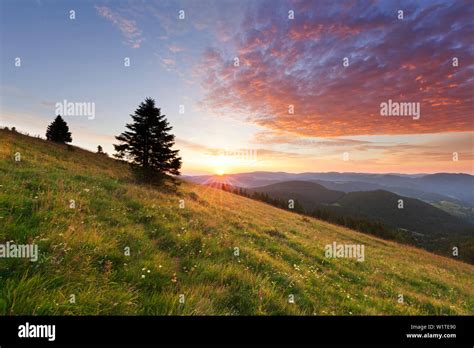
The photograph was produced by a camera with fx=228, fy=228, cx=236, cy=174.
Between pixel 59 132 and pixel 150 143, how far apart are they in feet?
92.6

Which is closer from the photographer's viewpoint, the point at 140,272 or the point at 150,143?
the point at 140,272

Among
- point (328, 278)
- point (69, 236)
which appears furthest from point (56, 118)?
point (328, 278)

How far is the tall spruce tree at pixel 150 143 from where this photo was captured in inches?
771

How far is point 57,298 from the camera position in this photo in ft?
10.2

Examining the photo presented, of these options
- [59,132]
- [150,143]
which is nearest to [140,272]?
[150,143]

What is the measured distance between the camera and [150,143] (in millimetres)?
19750

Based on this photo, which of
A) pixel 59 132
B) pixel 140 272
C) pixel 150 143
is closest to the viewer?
pixel 140 272

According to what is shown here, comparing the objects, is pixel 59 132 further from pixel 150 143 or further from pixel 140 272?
pixel 140 272

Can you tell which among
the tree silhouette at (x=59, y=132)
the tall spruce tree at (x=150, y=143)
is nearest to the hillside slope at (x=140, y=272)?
the tall spruce tree at (x=150, y=143)

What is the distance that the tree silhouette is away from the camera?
3731cm

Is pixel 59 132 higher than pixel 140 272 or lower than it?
higher

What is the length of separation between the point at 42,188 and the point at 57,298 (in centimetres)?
612
